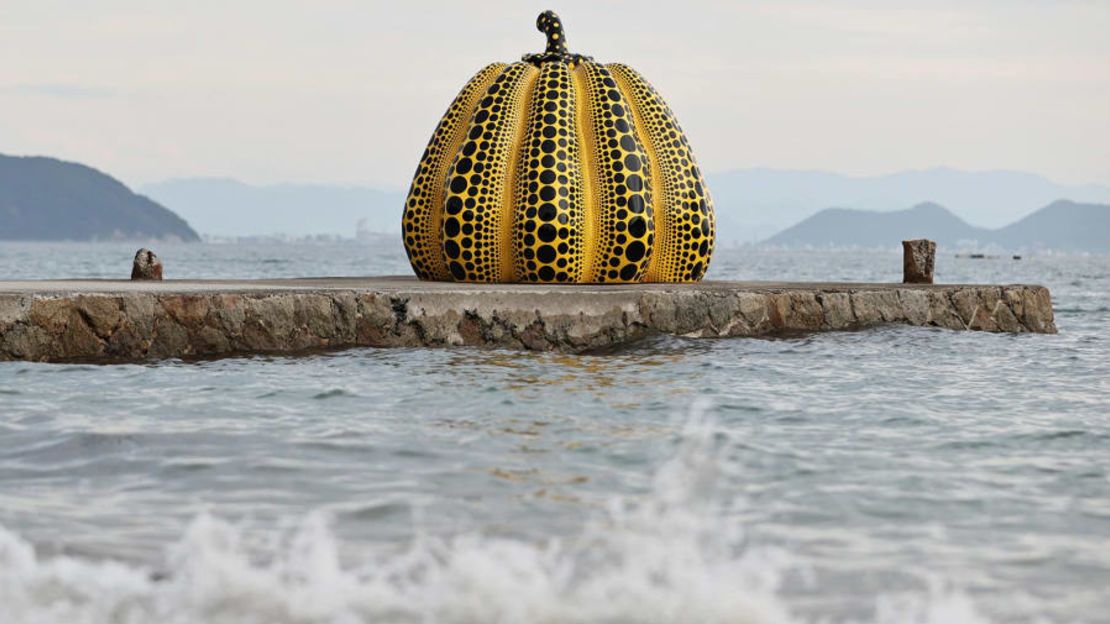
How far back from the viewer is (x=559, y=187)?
13.0 metres

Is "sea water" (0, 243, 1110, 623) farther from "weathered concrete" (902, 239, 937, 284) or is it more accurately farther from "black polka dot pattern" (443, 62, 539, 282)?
"weathered concrete" (902, 239, 937, 284)

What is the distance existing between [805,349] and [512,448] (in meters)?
5.17

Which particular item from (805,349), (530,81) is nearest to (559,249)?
(530,81)

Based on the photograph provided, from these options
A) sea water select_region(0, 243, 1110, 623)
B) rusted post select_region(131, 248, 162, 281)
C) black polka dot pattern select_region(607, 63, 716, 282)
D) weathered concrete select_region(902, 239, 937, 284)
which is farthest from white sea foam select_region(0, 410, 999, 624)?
weathered concrete select_region(902, 239, 937, 284)

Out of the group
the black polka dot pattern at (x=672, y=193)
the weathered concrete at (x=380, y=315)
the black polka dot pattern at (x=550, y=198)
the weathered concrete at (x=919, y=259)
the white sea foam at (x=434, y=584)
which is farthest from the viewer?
the weathered concrete at (x=919, y=259)

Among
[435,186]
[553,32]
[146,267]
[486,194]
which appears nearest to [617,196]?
[486,194]

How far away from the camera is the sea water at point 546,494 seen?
14.9ft

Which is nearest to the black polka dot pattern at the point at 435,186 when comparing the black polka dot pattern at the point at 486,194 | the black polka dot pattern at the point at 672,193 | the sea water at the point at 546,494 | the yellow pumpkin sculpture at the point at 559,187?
the yellow pumpkin sculpture at the point at 559,187

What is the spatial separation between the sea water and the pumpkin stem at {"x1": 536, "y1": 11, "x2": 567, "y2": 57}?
519cm

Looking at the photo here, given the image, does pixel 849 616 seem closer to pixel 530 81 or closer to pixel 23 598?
pixel 23 598

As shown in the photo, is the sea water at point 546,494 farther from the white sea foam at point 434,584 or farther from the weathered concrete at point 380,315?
the weathered concrete at point 380,315

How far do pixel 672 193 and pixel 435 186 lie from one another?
229cm

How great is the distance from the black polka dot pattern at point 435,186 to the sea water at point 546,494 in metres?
3.75

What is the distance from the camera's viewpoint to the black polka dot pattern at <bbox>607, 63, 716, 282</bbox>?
1370 centimetres
